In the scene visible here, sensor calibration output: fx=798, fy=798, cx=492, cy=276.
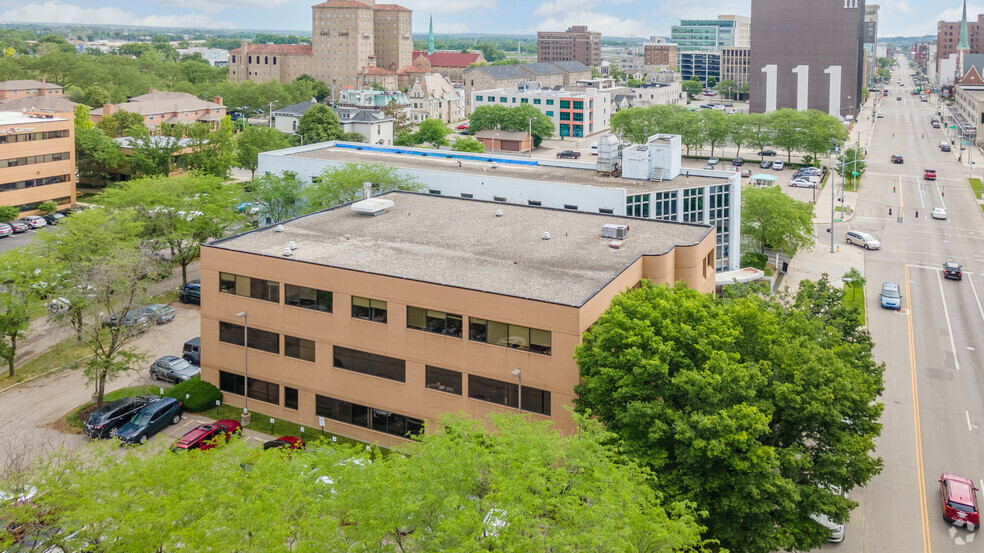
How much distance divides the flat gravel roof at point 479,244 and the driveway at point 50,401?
33.6ft

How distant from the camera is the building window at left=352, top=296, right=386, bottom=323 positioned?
3544 centimetres

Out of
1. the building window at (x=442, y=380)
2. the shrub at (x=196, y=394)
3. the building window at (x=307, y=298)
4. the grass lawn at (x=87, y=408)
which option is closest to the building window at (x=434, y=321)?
the building window at (x=442, y=380)

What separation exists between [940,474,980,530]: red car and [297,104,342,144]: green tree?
9435 centimetres

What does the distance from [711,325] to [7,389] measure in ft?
120

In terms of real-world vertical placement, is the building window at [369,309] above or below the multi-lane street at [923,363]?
above

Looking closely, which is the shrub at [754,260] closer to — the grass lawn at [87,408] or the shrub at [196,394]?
the shrub at [196,394]

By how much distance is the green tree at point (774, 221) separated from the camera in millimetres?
65500

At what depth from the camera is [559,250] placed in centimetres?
3941

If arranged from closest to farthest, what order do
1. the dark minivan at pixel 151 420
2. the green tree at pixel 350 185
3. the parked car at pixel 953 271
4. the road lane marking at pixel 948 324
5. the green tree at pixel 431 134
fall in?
1. the dark minivan at pixel 151 420
2. the road lane marking at pixel 948 324
3. the green tree at pixel 350 185
4. the parked car at pixel 953 271
5. the green tree at pixel 431 134

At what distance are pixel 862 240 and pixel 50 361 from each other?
66.8m

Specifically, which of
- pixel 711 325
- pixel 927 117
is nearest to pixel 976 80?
pixel 927 117

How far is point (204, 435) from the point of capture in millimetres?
34875

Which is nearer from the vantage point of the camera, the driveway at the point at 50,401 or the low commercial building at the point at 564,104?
the driveway at the point at 50,401

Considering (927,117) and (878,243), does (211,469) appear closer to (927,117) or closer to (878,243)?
(878,243)
